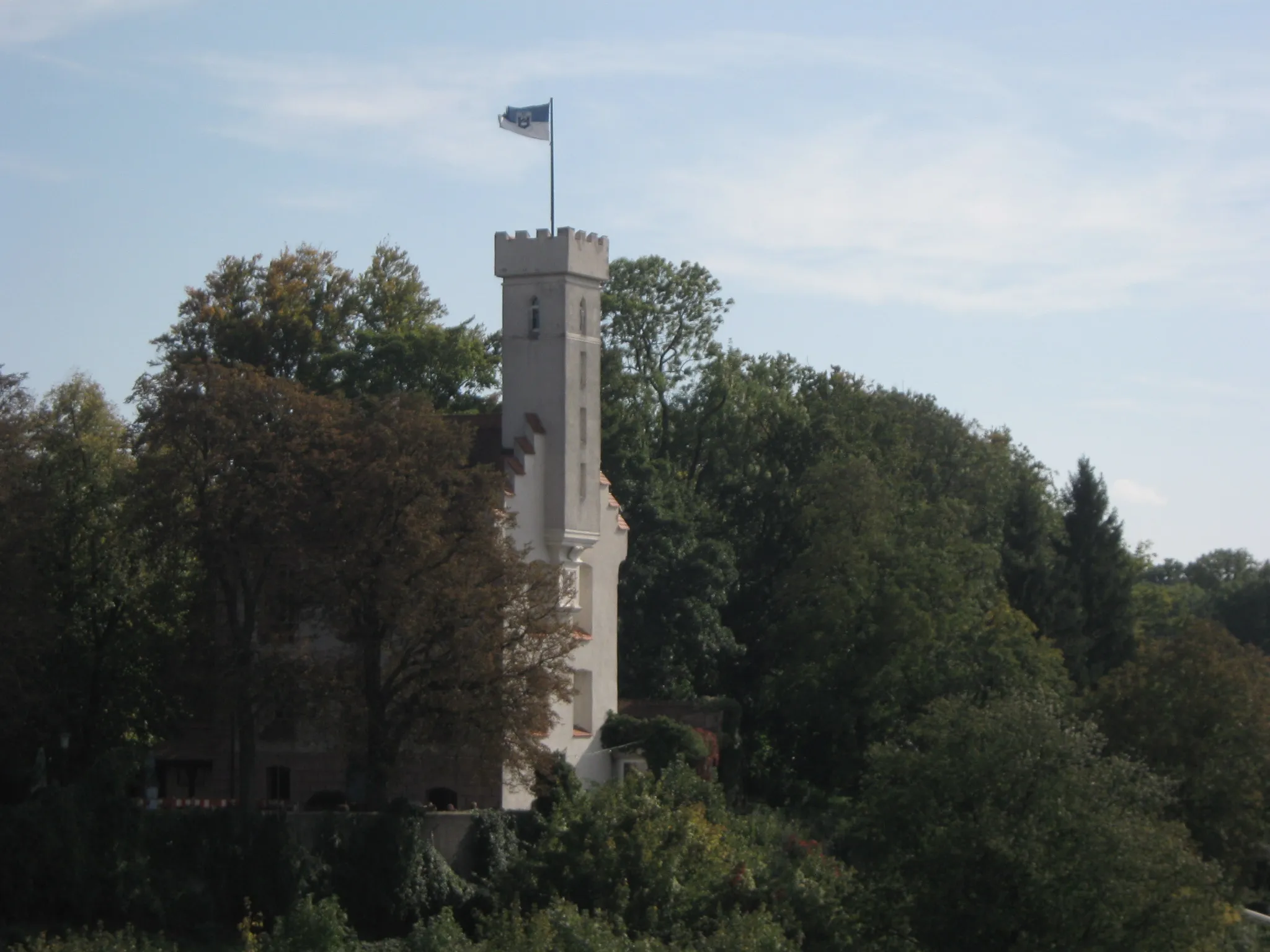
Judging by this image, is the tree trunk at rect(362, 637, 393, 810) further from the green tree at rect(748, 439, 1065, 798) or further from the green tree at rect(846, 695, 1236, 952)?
the green tree at rect(748, 439, 1065, 798)

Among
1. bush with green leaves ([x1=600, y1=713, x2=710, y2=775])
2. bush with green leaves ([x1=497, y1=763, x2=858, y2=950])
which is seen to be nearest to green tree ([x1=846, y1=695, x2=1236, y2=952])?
bush with green leaves ([x1=497, y1=763, x2=858, y2=950])

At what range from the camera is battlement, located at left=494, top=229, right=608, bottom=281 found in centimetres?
5681

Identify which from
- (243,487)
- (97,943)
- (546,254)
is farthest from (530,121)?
(97,943)

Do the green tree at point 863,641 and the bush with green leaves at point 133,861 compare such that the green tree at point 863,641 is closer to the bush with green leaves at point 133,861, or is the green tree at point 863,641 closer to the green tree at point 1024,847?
the green tree at point 1024,847

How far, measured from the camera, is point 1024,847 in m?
39.3

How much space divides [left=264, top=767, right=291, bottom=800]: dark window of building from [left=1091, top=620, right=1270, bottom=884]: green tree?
2194cm

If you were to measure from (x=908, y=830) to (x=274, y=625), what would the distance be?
1573 cm

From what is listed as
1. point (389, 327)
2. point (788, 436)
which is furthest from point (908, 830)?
point (389, 327)

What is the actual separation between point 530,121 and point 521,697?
59.9ft

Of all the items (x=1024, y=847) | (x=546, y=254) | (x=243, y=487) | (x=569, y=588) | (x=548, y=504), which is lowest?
(x=1024, y=847)

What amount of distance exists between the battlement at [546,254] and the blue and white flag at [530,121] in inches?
108

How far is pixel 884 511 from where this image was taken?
64.6m

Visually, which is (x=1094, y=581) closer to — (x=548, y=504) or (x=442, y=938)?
(x=548, y=504)

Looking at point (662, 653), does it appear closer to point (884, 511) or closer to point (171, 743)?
point (884, 511)
